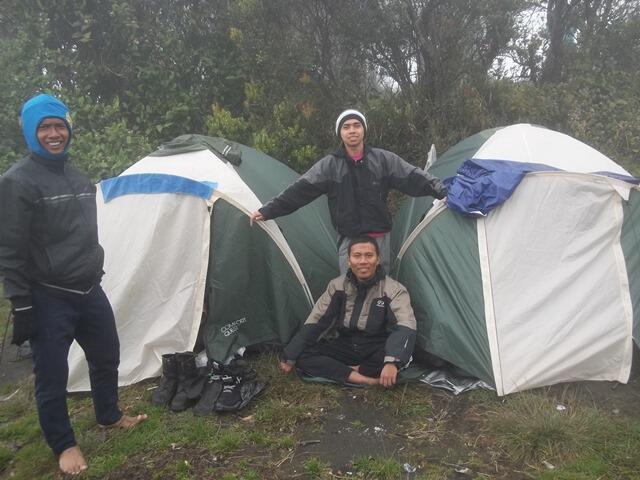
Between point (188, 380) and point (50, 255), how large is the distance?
1.39m

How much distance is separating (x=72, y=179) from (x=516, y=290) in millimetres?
2857

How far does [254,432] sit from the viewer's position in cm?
318

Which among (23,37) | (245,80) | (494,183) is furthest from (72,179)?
(23,37)

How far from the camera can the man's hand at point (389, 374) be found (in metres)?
3.44

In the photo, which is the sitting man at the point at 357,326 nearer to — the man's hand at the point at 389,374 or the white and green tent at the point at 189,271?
the man's hand at the point at 389,374

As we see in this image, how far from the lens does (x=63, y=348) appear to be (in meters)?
2.79

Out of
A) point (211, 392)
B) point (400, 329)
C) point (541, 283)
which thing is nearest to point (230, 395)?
point (211, 392)

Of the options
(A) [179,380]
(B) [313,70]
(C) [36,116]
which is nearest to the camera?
(C) [36,116]

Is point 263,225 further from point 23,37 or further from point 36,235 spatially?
point 23,37

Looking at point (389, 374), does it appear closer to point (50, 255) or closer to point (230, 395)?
point (230, 395)

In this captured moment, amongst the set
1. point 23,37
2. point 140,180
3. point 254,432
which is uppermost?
point 23,37

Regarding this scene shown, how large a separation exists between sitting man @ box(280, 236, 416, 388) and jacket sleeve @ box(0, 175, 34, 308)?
183cm

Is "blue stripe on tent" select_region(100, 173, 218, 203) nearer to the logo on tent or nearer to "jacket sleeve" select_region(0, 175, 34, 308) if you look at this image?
the logo on tent

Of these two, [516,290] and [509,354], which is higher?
[516,290]
